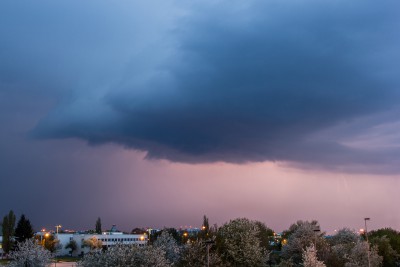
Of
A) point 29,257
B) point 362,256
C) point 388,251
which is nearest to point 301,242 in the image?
point 362,256

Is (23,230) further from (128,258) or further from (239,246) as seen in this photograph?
(128,258)

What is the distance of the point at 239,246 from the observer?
5747 centimetres

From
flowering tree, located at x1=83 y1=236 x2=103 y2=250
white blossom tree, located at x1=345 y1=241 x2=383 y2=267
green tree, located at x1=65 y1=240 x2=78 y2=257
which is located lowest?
green tree, located at x1=65 y1=240 x2=78 y2=257

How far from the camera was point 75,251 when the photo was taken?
542 ft

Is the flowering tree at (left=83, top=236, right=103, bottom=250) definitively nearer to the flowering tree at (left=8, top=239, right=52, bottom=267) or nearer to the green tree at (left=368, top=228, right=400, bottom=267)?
the green tree at (left=368, top=228, right=400, bottom=267)

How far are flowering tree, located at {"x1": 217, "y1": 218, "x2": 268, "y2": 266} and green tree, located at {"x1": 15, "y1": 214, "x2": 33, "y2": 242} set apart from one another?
85579mm

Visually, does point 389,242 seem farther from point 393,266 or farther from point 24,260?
point 24,260

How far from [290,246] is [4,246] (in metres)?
88.8

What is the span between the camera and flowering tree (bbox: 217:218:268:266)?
56.5 meters

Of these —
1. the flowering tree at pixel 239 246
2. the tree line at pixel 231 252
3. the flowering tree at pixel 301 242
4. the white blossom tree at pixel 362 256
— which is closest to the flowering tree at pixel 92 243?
the tree line at pixel 231 252

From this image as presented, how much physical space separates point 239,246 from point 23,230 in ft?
294

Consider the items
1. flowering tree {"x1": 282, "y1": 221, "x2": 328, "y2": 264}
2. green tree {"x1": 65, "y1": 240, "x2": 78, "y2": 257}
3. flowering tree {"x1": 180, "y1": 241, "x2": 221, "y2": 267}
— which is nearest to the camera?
flowering tree {"x1": 180, "y1": 241, "x2": 221, "y2": 267}

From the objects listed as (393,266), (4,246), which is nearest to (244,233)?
(393,266)

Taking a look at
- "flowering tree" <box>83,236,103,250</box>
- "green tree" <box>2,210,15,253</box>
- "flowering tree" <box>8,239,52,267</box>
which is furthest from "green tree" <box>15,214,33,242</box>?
"flowering tree" <box>8,239,52,267</box>
